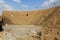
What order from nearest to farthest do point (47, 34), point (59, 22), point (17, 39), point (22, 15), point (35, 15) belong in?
point (59, 22)
point (47, 34)
point (17, 39)
point (35, 15)
point (22, 15)

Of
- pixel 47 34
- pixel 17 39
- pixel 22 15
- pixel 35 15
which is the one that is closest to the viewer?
pixel 47 34

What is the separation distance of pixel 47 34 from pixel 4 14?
18643 mm

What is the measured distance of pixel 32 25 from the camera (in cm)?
2014

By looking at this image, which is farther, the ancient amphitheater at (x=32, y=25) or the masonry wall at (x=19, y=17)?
the masonry wall at (x=19, y=17)

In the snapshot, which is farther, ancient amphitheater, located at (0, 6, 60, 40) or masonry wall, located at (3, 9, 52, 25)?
masonry wall, located at (3, 9, 52, 25)

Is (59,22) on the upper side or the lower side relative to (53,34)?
upper

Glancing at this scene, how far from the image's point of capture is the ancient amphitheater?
786cm

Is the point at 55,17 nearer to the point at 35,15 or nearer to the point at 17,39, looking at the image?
the point at 17,39

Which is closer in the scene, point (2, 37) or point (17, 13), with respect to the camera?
point (2, 37)

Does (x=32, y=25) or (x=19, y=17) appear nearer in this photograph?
(x=32, y=25)

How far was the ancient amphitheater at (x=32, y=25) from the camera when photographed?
25.8 ft

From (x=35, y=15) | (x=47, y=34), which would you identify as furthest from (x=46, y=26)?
(x=35, y=15)

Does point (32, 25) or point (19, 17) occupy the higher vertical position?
point (19, 17)

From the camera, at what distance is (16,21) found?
25.9 m
